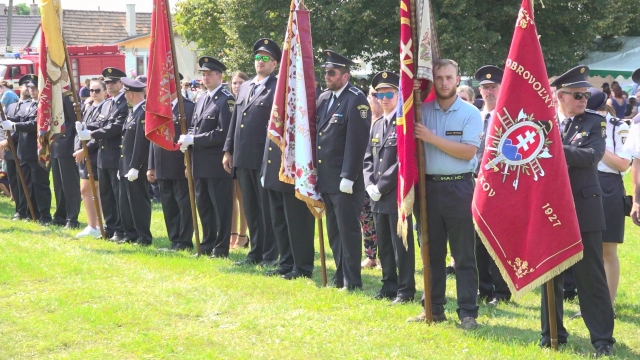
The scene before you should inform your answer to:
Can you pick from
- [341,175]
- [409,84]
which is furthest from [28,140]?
[409,84]

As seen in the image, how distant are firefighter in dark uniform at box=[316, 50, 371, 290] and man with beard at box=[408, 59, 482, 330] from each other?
4.98 ft

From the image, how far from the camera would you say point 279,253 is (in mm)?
10156

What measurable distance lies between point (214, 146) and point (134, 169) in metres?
1.41

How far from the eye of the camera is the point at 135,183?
472 inches

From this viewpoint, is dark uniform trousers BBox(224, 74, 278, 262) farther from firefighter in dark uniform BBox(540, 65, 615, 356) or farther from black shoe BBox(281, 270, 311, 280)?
firefighter in dark uniform BBox(540, 65, 615, 356)

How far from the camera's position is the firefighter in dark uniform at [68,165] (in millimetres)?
13414

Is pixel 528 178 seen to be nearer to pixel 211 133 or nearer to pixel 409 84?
pixel 409 84

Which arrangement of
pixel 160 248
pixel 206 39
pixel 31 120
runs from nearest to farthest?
pixel 160 248 < pixel 31 120 < pixel 206 39

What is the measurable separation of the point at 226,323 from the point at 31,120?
8.10 metres

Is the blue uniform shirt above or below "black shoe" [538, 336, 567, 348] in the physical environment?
above

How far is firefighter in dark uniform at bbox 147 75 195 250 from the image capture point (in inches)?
444

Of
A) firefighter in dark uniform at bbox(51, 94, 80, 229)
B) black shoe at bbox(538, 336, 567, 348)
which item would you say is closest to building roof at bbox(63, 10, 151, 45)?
firefighter in dark uniform at bbox(51, 94, 80, 229)

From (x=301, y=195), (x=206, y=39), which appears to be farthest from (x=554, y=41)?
(x=301, y=195)

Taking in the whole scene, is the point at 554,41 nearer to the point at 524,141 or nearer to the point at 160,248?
the point at 160,248
